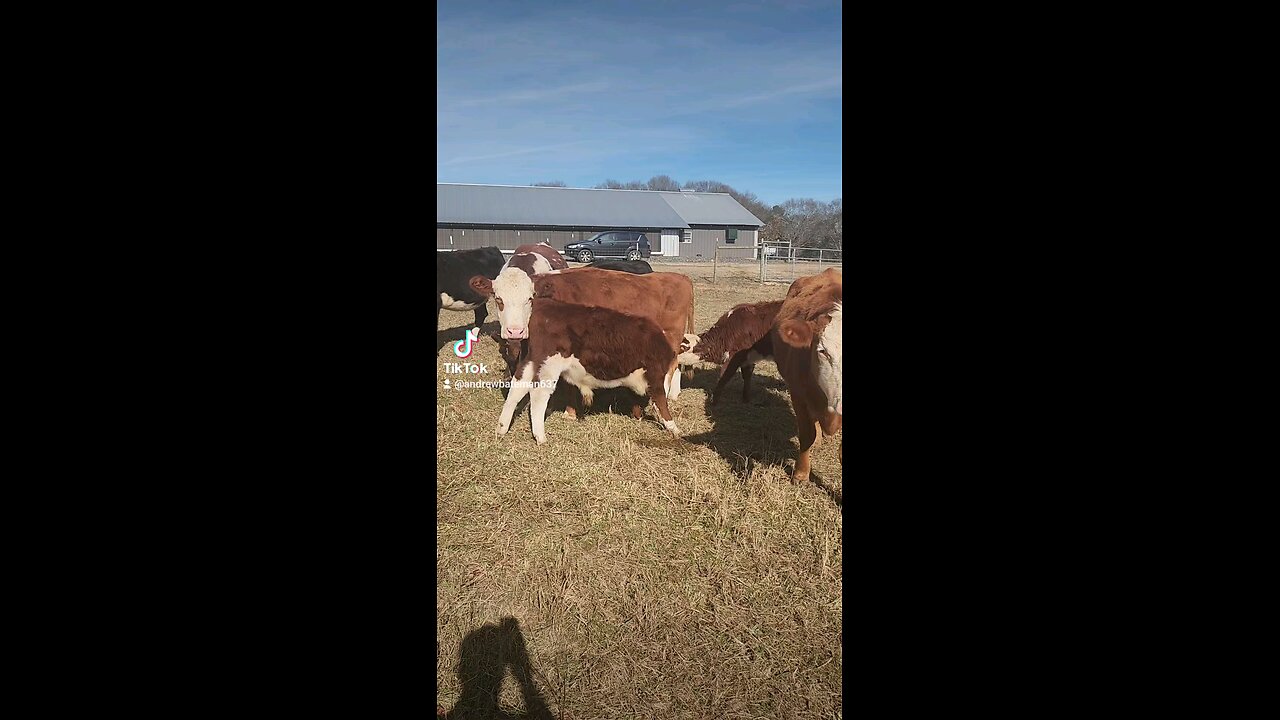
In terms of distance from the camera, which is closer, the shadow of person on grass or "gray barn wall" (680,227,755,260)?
the shadow of person on grass

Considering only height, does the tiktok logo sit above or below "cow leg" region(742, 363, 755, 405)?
above

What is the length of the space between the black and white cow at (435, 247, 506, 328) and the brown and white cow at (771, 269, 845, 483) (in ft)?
4.08

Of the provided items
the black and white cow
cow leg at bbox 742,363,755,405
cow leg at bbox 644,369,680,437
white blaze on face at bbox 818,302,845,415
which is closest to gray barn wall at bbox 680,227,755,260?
white blaze on face at bbox 818,302,845,415

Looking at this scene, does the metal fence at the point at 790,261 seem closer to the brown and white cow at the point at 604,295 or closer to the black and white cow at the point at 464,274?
the brown and white cow at the point at 604,295

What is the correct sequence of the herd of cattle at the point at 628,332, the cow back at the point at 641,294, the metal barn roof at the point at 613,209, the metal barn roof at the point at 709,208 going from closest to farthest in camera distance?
the metal barn roof at the point at 613,209, the metal barn roof at the point at 709,208, the herd of cattle at the point at 628,332, the cow back at the point at 641,294

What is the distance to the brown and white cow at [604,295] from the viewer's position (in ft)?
10.1

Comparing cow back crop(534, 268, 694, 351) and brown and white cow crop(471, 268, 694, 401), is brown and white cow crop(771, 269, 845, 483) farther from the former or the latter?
cow back crop(534, 268, 694, 351)

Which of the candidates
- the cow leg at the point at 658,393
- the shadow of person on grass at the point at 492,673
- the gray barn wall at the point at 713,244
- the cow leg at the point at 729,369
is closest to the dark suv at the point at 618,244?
the gray barn wall at the point at 713,244

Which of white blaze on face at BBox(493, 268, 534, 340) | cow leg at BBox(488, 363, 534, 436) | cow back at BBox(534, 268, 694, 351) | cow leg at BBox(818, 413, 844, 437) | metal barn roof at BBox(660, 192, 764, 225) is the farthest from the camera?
cow back at BBox(534, 268, 694, 351)

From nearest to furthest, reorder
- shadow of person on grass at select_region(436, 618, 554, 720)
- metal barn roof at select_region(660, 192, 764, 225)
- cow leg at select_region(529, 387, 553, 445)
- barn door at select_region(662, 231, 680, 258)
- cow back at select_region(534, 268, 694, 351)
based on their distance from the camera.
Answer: shadow of person on grass at select_region(436, 618, 554, 720) → metal barn roof at select_region(660, 192, 764, 225) → barn door at select_region(662, 231, 680, 258) → cow leg at select_region(529, 387, 553, 445) → cow back at select_region(534, 268, 694, 351)

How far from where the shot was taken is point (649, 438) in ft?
10.3

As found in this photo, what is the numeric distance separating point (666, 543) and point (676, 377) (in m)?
2.12

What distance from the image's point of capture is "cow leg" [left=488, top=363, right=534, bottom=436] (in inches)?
110

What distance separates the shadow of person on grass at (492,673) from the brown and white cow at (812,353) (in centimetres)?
119
